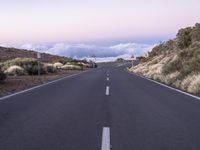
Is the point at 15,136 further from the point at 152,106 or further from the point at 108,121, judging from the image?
the point at 152,106

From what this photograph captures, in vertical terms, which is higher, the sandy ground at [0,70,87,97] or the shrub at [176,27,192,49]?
the shrub at [176,27,192,49]

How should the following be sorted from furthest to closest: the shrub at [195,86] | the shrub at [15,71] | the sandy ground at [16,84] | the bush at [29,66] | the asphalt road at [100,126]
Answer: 1. the bush at [29,66]
2. the shrub at [15,71]
3. the sandy ground at [16,84]
4. the shrub at [195,86]
5. the asphalt road at [100,126]

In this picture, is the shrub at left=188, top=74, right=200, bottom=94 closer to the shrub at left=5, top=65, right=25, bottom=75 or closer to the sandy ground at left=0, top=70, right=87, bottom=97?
the sandy ground at left=0, top=70, right=87, bottom=97

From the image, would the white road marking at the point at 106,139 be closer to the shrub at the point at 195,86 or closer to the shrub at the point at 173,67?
the shrub at the point at 195,86

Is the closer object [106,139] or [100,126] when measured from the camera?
[106,139]

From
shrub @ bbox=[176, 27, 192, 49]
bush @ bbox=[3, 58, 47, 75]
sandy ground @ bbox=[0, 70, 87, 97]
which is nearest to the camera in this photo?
sandy ground @ bbox=[0, 70, 87, 97]

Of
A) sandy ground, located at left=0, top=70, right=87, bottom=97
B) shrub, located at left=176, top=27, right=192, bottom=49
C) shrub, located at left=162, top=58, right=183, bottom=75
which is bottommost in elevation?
sandy ground, located at left=0, top=70, right=87, bottom=97

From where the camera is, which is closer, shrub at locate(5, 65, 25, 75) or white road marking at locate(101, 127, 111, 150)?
white road marking at locate(101, 127, 111, 150)

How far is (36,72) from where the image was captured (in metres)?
46.3

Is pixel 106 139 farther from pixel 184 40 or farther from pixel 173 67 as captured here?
pixel 184 40

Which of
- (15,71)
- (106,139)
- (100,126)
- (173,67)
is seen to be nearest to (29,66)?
(15,71)

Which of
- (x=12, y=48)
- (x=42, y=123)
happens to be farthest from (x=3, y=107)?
(x=12, y=48)

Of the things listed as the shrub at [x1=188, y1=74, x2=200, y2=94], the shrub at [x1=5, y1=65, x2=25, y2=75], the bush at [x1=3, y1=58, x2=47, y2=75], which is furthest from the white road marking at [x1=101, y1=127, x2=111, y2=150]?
the bush at [x1=3, y1=58, x2=47, y2=75]

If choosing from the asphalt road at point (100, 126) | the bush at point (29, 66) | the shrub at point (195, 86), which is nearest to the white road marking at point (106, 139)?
the asphalt road at point (100, 126)
